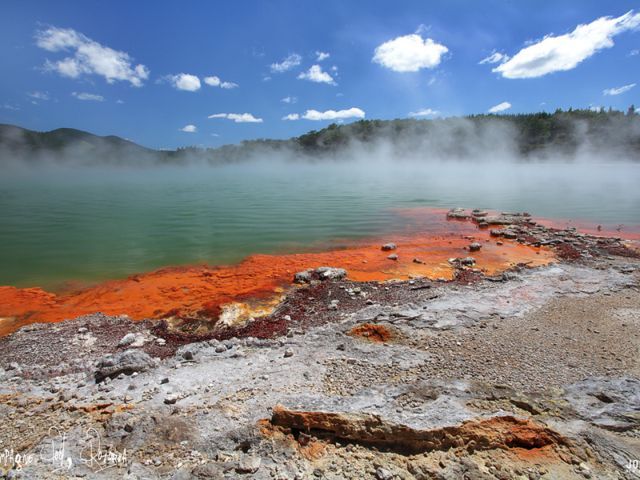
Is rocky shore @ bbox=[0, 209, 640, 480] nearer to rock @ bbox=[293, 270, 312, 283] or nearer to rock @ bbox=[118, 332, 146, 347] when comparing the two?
rock @ bbox=[118, 332, 146, 347]

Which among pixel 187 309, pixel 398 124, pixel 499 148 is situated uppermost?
pixel 398 124

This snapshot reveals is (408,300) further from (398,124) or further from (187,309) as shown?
(398,124)

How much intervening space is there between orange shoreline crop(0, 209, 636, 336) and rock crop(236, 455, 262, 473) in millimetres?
4194

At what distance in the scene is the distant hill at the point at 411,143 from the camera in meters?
76.3

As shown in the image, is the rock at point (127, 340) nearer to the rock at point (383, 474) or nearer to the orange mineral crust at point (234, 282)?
the orange mineral crust at point (234, 282)

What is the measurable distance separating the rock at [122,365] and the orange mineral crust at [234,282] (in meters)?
2.28

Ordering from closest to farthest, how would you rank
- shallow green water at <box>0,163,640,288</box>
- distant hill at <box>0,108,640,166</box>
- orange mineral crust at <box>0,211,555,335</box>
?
1. orange mineral crust at <box>0,211,555,335</box>
2. shallow green water at <box>0,163,640,288</box>
3. distant hill at <box>0,108,640,166</box>

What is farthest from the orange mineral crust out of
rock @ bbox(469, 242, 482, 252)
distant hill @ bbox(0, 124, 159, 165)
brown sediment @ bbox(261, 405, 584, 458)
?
distant hill @ bbox(0, 124, 159, 165)

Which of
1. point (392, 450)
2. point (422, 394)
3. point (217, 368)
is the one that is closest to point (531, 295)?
point (422, 394)

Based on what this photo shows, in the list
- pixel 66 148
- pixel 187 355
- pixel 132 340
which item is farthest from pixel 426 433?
pixel 66 148

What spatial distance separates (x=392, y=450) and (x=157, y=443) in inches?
93.2

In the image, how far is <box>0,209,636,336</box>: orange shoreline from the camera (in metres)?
7.57

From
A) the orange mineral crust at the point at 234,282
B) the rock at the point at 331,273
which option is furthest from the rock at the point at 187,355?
the rock at the point at 331,273

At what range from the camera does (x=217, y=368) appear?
477 cm
